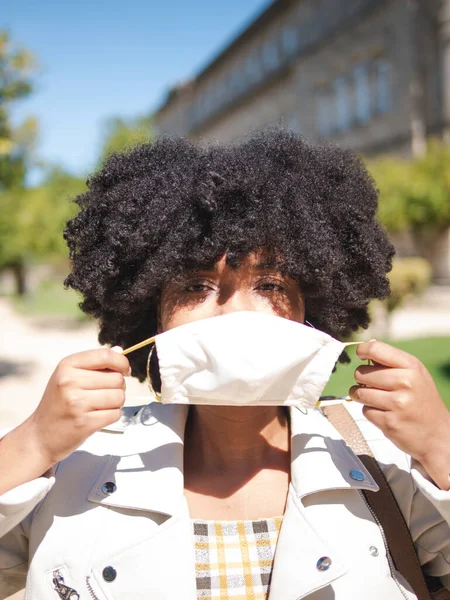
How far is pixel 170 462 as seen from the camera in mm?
1728

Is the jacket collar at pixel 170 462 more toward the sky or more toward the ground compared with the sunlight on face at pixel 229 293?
more toward the ground

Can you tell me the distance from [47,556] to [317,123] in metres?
29.7

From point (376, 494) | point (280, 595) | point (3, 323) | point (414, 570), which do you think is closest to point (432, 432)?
point (376, 494)

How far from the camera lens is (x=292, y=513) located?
5.25 feet

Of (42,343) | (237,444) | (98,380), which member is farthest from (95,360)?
(42,343)

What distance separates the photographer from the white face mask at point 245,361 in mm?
1553

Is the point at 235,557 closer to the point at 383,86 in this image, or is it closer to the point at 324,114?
the point at 383,86

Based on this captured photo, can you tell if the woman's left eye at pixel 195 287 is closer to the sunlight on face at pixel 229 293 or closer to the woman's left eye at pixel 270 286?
the sunlight on face at pixel 229 293

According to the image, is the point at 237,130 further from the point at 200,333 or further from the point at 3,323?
the point at 200,333

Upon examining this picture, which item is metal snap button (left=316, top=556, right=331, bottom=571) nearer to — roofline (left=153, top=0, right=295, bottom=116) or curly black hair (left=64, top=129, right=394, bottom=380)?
curly black hair (left=64, top=129, right=394, bottom=380)

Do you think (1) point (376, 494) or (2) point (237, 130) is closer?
(1) point (376, 494)

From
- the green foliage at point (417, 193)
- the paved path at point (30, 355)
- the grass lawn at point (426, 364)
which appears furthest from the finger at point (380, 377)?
the green foliage at point (417, 193)

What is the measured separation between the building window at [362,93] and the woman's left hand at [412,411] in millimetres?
26448

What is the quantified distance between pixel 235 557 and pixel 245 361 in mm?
589
